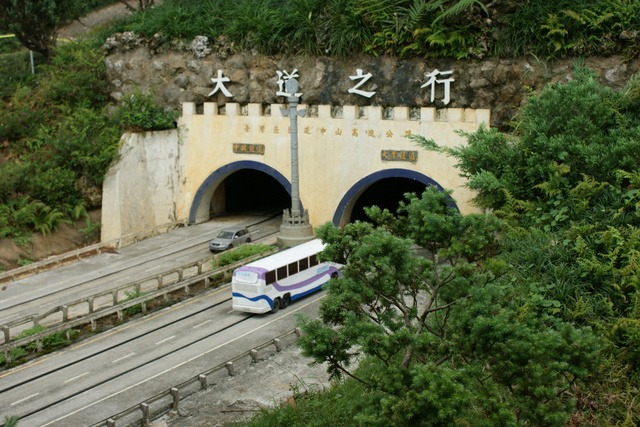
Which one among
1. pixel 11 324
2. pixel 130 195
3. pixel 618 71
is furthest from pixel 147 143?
pixel 618 71

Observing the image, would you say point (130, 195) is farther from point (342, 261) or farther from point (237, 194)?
point (342, 261)

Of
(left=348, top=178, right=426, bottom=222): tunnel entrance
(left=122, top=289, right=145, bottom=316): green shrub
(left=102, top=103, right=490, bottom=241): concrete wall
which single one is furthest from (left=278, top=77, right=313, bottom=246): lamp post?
(left=122, top=289, right=145, bottom=316): green shrub

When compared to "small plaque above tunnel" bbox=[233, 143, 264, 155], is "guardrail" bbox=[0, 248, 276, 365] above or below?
below

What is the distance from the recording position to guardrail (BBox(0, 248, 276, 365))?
65.6 ft

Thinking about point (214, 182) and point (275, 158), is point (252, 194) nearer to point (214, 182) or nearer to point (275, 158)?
point (214, 182)

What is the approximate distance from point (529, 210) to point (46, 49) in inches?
1065

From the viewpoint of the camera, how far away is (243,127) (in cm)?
3103

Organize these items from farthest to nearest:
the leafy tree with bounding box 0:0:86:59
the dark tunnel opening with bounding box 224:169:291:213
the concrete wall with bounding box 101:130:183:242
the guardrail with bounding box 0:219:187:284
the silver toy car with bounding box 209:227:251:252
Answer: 1. the dark tunnel opening with bounding box 224:169:291:213
2. the leafy tree with bounding box 0:0:86:59
3. the concrete wall with bounding box 101:130:183:242
4. the silver toy car with bounding box 209:227:251:252
5. the guardrail with bounding box 0:219:187:284

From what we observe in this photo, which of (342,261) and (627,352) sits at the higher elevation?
(342,261)

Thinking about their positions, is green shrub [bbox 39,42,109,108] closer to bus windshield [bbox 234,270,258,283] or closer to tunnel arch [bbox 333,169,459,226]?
tunnel arch [bbox 333,169,459,226]

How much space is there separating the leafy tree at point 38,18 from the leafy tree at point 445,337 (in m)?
26.9

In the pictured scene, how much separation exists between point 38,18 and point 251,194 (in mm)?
13783

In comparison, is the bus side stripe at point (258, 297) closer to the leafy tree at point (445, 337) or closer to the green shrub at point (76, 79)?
the leafy tree at point (445, 337)

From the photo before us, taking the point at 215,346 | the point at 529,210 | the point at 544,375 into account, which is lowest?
the point at 215,346
